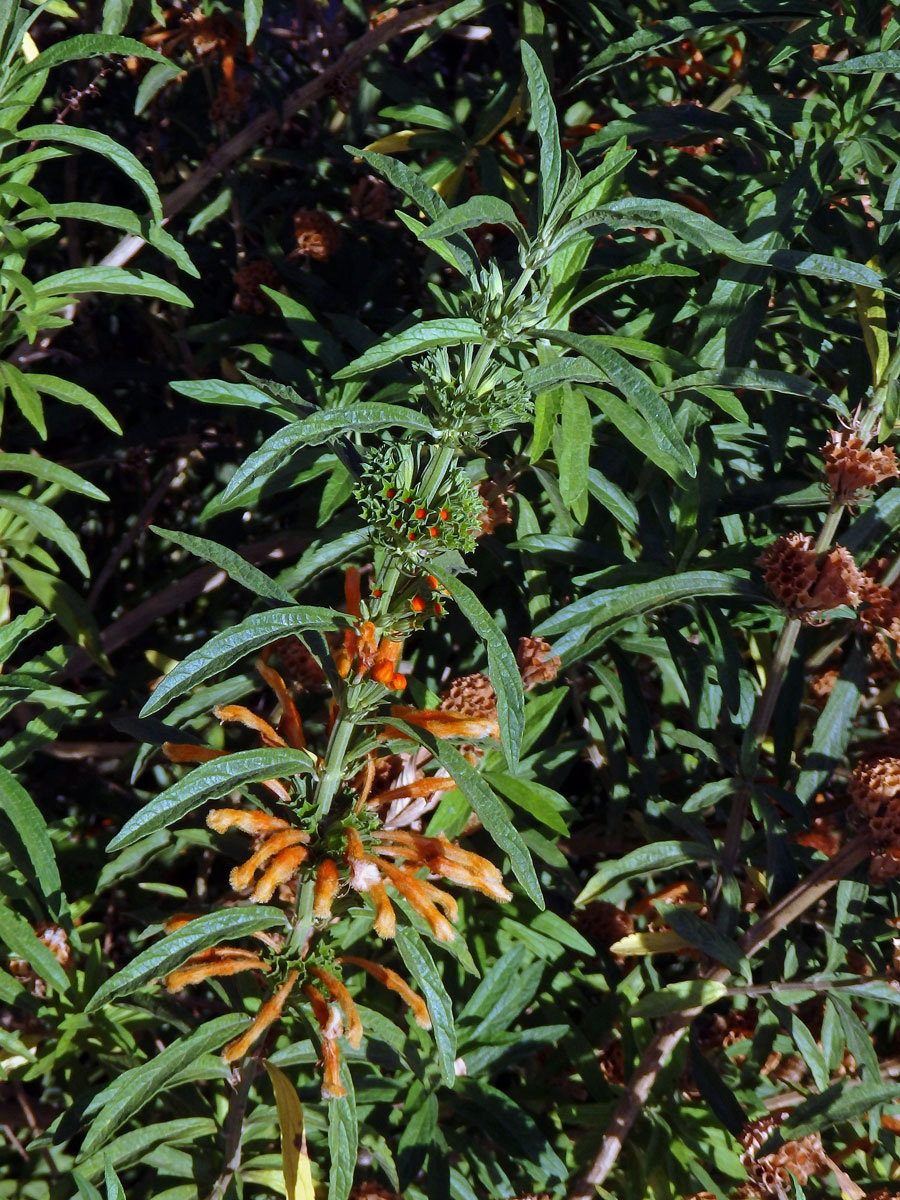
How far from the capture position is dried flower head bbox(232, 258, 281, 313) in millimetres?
1654

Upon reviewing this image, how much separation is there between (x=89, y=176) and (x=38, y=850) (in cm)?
135

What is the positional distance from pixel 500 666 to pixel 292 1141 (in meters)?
0.44

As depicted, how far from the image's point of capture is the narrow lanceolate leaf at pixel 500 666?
0.86 metres

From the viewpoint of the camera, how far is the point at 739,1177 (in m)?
1.24

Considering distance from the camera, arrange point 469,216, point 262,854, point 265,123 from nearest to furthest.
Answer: point 469,216 < point 262,854 < point 265,123

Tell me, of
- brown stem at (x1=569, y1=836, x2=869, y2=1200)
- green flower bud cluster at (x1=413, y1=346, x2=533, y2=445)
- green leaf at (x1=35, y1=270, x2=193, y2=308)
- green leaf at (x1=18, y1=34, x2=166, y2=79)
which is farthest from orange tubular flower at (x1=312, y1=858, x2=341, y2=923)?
green leaf at (x1=18, y1=34, x2=166, y2=79)

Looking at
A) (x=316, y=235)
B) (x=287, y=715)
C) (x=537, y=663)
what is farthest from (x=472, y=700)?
(x=316, y=235)

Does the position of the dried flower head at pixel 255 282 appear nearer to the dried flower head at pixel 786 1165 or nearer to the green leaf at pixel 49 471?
the green leaf at pixel 49 471

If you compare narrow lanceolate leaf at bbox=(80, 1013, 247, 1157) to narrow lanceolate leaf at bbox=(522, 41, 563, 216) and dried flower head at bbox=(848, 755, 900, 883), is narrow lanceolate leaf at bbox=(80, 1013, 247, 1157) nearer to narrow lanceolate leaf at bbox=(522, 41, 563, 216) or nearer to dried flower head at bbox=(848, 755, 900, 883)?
dried flower head at bbox=(848, 755, 900, 883)

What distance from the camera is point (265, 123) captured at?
1.58 m

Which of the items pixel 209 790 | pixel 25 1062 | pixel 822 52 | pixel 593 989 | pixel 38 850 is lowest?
pixel 593 989

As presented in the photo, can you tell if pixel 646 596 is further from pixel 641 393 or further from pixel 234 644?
pixel 234 644

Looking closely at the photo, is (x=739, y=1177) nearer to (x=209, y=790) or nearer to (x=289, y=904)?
(x=289, y=904)

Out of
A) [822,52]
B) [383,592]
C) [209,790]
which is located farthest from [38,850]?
[822,52]
